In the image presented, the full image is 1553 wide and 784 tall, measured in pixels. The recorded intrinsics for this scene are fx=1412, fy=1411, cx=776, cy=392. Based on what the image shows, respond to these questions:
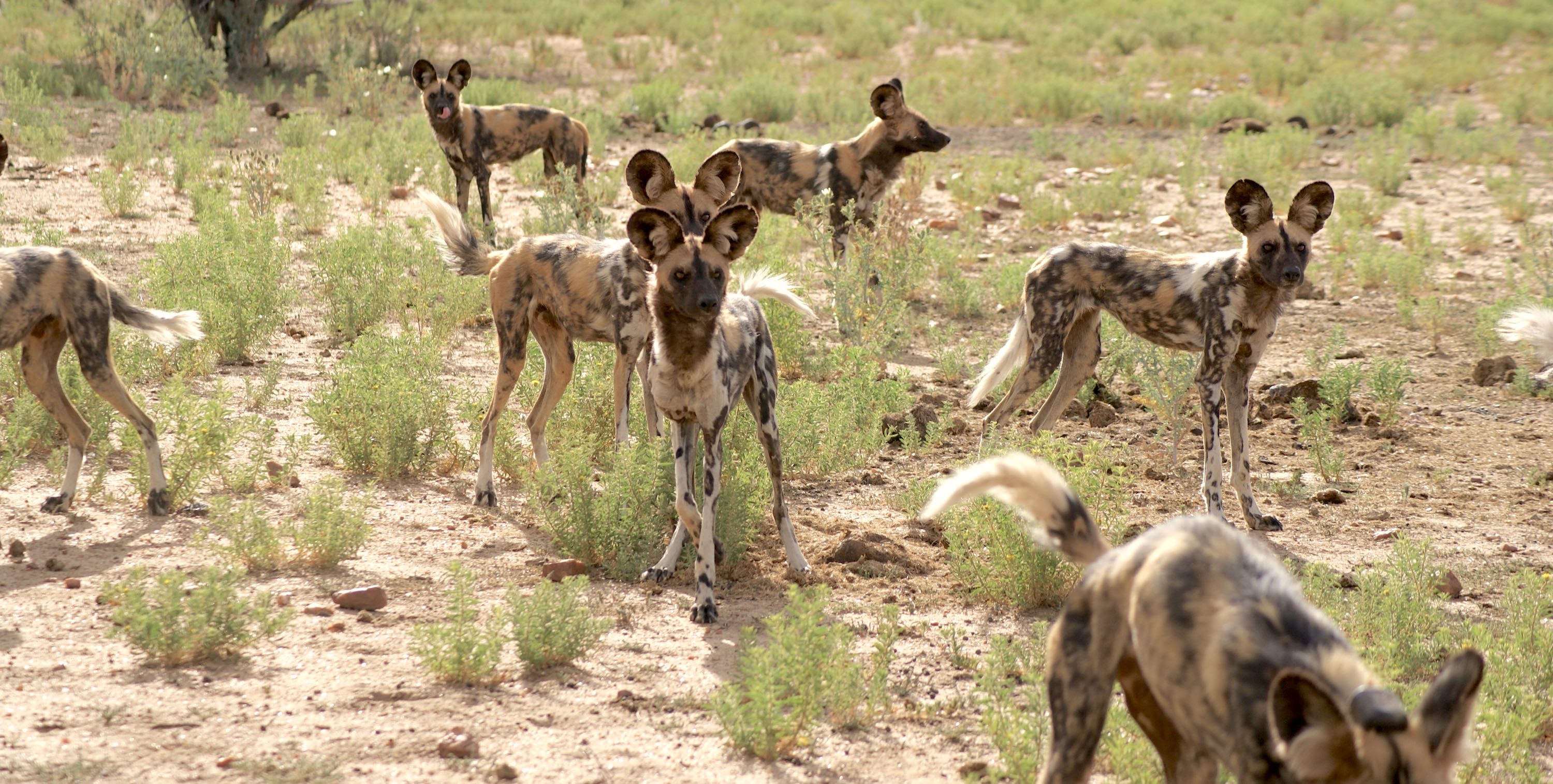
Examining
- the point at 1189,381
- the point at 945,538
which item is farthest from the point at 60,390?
the point at 1189,381

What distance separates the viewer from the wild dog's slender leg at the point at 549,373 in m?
7.34

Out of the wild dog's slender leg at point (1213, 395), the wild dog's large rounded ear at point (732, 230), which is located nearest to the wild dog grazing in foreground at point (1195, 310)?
the wild dog's slender leg at point (1213, 395)

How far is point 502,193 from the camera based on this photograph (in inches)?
581

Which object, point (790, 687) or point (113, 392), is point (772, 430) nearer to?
point (790, 687)

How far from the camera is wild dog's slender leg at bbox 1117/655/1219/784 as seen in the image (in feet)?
11.2

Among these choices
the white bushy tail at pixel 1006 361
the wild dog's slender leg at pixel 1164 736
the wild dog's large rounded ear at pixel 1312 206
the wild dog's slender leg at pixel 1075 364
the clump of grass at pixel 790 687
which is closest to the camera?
the wild dog's slender leg at pixel 1164 736

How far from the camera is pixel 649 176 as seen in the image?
275 inches

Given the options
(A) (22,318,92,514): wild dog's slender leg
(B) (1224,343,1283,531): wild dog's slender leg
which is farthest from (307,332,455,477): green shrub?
(B) (1224,343,1283,531): wild dog's slender leg

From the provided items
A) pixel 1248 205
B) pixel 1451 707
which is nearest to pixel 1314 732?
pixel 1451 707

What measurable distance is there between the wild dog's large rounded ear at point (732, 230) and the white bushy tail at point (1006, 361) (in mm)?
2660

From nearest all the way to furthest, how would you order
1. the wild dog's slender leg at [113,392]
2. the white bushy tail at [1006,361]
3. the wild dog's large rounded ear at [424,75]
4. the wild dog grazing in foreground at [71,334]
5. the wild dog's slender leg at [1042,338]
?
1. the wild dog grazing in foreground at [71,334]
2. the wild dog's slender leg at [113,392]
3. the wild dog's slender leg at [1042,338]
4. the white bushy tail at [1006,361]
5. the wild dog's large rounded ear at [424,75]

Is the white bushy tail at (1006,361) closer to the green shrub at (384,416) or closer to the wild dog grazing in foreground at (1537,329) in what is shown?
the wild dog grazing in foreground at (1537,329)

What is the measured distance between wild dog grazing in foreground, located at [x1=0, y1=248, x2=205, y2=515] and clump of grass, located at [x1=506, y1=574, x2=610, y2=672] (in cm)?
242

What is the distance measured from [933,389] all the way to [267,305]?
4355 millimetres
